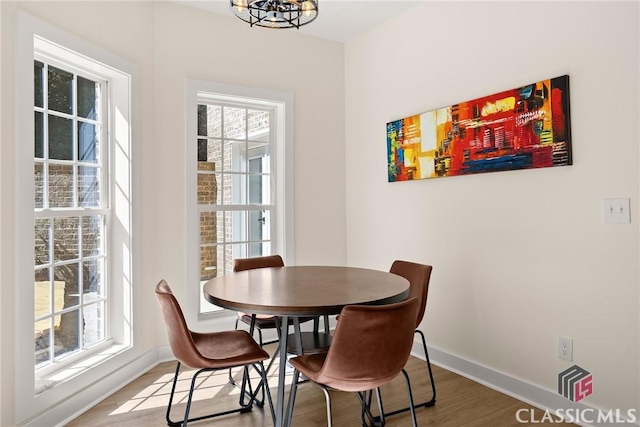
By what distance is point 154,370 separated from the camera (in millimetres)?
3354

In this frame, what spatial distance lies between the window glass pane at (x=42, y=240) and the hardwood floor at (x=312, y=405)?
0.98 metres

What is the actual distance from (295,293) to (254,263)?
4.12ft

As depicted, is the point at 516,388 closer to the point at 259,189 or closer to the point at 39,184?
the point at 259,189

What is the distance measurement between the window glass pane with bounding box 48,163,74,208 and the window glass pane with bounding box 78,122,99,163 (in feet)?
0.56

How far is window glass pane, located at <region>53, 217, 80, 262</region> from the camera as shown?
2.72 meters

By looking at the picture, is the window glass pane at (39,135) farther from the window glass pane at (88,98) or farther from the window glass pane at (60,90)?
the window glass pane at (88,98)

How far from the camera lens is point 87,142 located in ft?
9.93

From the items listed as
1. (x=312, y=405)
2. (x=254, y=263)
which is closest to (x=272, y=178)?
(x=254, y=263)

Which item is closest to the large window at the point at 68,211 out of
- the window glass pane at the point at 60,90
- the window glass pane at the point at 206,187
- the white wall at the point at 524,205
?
the window glass pane at the point at 60,90

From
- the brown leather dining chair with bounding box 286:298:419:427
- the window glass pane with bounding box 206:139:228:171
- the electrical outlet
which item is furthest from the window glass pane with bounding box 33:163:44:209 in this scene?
the electrical outlet

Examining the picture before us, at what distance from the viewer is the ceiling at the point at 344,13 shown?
3.58 m

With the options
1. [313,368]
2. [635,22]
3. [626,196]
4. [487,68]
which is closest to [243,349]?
[313,368]

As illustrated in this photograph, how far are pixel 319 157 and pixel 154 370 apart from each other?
2394mm

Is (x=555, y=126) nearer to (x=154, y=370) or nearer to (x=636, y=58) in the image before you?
(x=636, y=58)
